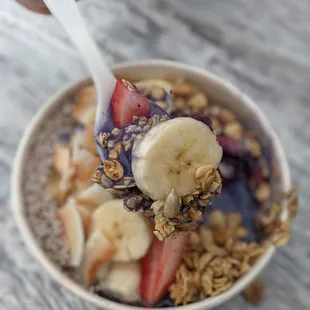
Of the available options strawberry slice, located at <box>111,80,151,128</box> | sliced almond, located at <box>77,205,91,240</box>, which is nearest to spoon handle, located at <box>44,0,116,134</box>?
strawberry slice, located at <box>111,80,151,128</box>

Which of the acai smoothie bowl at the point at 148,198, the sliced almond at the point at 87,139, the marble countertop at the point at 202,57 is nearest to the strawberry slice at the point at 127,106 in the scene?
the acai smoothie bowl at the point at 148,198

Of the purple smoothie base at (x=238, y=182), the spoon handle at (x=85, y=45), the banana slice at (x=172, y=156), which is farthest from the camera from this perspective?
the purple smoothie base at (x=238, y=182)

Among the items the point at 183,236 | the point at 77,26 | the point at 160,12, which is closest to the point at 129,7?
the point at 160,12

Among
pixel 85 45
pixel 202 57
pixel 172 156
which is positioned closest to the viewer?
pixel 172 156

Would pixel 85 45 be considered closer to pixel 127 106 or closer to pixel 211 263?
pixel 127 106

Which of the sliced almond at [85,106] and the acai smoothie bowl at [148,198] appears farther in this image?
the sliced almond at [85,106]

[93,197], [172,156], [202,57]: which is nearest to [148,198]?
[172,156]

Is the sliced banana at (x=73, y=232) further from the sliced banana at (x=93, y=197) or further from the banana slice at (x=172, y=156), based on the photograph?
the banana slice at (x=172, y=156)
